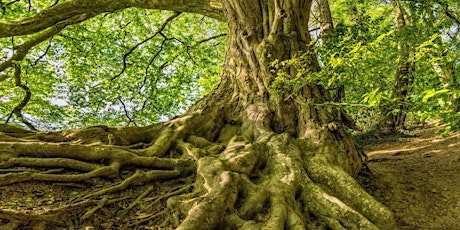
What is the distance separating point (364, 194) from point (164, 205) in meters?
2.53

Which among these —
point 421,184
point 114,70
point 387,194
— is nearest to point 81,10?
point 114,70

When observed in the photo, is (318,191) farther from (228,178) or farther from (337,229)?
(228,178)

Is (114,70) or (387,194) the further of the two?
(114,70)

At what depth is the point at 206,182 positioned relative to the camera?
322 cm

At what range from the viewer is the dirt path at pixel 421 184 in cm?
398

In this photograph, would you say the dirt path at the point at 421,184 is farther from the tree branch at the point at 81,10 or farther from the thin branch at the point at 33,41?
the thin branch at the point at 33,41

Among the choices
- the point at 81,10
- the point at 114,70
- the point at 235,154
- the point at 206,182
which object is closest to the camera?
the point at 206,182

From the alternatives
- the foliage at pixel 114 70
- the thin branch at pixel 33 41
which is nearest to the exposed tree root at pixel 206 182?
the thin branch at pixel 33 41

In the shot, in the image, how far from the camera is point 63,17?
21.0 feet

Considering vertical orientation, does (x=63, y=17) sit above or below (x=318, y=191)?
above

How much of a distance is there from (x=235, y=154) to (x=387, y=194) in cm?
299

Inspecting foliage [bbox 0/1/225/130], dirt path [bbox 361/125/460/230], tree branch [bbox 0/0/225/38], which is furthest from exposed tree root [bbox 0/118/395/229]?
foliage [bbox 0/1/225/130]

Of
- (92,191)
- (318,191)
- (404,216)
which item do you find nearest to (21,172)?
(92,191)

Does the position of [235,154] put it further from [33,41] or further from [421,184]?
[33,41]
